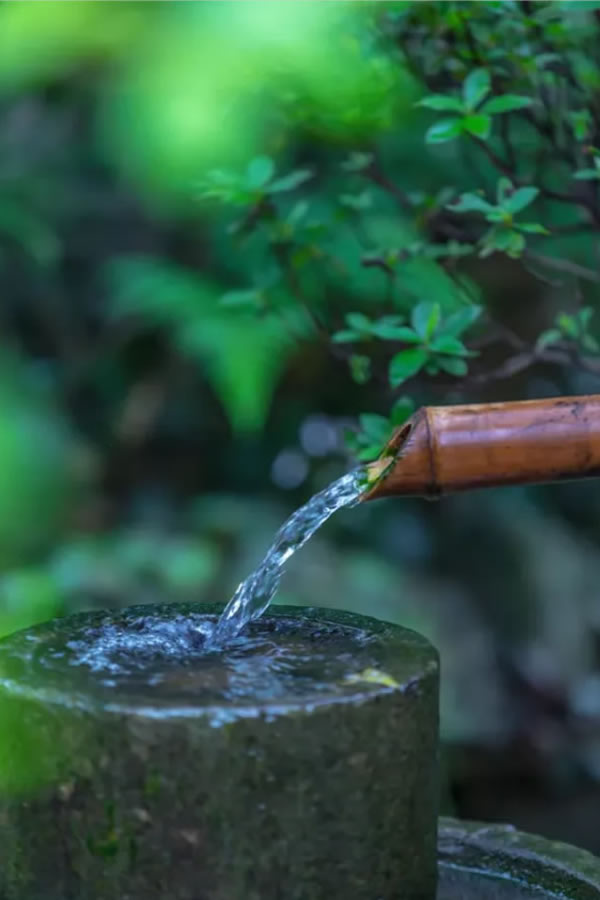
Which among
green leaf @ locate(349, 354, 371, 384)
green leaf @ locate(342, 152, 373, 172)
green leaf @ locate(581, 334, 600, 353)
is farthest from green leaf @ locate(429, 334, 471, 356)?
green leaf @ locate(342, 152, 373, 172)

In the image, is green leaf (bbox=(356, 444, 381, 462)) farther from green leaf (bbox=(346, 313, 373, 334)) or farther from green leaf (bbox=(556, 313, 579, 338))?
green leaf (bbox=(556, 313, 579, 338))

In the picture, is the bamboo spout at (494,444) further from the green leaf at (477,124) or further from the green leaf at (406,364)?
the green leaf at (477,124)

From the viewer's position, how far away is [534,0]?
179 cm

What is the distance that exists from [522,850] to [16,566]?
210 centimetres

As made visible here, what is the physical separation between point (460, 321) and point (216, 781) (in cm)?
79

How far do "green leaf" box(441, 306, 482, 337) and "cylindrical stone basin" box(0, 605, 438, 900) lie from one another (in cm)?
56

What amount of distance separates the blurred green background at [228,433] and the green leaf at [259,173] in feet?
2.76

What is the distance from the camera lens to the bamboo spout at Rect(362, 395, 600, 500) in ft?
4.64

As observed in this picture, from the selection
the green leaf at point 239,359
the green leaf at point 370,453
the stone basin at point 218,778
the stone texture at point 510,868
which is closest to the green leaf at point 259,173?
the green leaf at point 370,453

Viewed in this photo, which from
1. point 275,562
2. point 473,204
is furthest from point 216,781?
point 473,204

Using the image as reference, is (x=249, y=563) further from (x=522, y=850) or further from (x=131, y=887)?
(x=131, y=887)

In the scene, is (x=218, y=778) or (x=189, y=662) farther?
(x=189, y=662)

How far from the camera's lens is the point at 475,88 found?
1.65 metres

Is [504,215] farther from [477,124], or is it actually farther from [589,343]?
[589,343]
